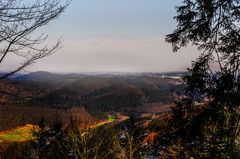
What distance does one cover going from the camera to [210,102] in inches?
376

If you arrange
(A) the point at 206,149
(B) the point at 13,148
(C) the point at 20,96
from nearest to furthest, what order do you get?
1. (C) the point at 20,96
2. (A) the point at 206,149
3. (B) the point at 13,148

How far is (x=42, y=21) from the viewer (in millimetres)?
7078

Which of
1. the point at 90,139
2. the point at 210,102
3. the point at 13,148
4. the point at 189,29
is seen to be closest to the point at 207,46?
the point at 189,29

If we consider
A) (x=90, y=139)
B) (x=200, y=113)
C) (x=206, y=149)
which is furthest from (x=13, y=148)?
(x=200, y=113)

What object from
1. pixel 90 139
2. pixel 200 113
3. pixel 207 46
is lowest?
pixel 90 139

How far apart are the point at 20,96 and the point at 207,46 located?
4640mm

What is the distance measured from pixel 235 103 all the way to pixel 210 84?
65 cm

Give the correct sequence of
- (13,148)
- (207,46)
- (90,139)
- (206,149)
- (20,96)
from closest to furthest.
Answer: (20,96)
(207,46)
(206,149)
(90,139)
(13,148)

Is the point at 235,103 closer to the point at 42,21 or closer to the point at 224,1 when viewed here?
the point at 224,1

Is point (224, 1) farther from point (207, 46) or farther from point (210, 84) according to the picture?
point (210, 84)

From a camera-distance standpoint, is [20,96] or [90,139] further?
[90,139]

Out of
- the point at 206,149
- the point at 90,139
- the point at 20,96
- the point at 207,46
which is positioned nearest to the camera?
the point at 20,96

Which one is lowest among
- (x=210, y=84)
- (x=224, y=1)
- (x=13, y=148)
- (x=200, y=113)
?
(x=13, y=148)

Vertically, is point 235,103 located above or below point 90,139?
above
